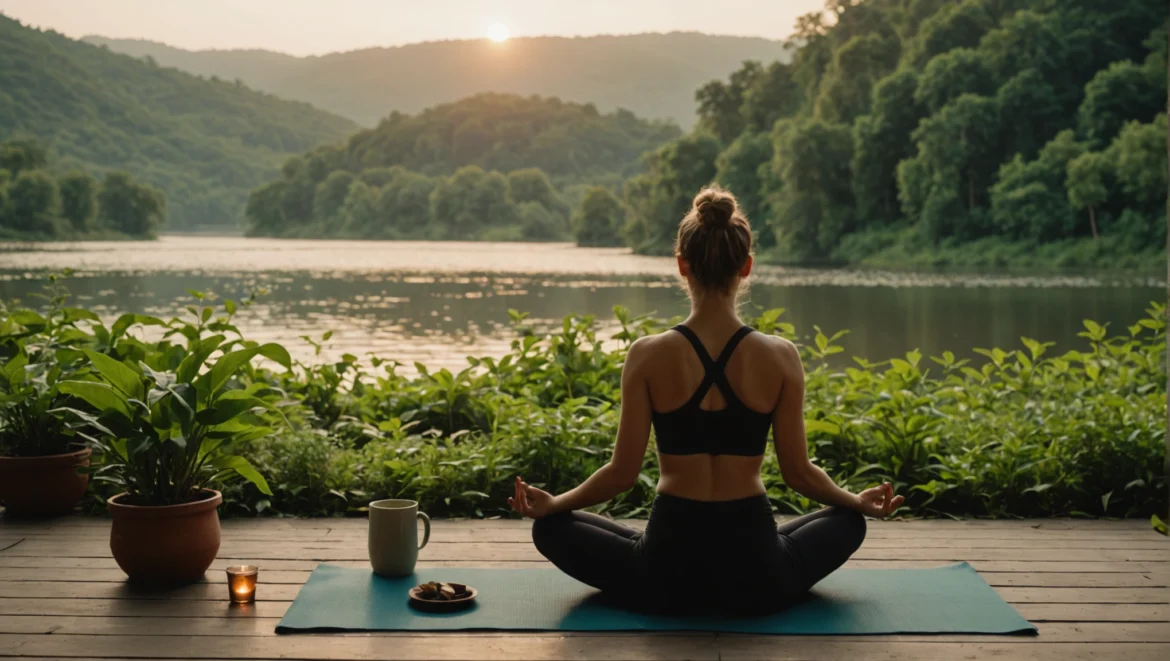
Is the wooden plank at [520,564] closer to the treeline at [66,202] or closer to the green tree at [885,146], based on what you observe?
the green tree at [885,146]

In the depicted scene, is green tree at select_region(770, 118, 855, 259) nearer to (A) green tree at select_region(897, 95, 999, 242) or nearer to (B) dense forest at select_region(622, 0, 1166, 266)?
(B) dense forest at select_region(622, 0, 1166, 266)

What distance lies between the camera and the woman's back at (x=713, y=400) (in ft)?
8.55

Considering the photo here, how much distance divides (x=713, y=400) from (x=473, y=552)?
49.9 inches

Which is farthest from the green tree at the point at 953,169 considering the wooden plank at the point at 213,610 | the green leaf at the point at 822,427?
the wooden plank at the point at 213,610

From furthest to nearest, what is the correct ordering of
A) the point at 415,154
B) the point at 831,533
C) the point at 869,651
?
1. the point at 415,154
2. the point at 831,533
3. the point at 869,651

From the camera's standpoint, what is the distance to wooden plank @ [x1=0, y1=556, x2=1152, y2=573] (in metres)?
3.28

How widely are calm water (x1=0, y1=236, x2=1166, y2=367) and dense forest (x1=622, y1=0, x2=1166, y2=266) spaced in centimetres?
739

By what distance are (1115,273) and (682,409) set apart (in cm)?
3668

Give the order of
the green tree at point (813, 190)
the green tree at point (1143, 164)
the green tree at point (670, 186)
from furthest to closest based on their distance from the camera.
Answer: the green tree at point (670, 186), the green tree at point (813, 190), the green tree at point (1143, 164)

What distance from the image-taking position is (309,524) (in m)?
3.91

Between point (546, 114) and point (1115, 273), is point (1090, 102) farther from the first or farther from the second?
point (546, 114)

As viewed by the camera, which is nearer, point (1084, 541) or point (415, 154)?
point (1084, 541)

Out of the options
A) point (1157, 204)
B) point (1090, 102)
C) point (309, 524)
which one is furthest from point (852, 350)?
point (1090, 102)

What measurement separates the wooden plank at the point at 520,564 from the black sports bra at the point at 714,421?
928mm
